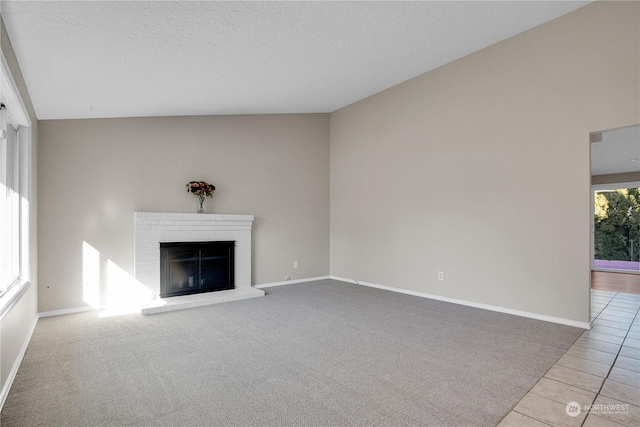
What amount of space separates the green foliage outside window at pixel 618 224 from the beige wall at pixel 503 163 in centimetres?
617

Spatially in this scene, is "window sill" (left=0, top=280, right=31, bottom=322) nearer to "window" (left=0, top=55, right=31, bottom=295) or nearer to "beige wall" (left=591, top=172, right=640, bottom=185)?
"window" (left=0, top=55, right=31, bottom=295)

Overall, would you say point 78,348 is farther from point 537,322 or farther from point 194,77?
point 537,322

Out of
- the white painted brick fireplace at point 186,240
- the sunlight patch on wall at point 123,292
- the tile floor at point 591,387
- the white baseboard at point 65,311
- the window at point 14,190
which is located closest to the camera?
the tile floor at point 591,387

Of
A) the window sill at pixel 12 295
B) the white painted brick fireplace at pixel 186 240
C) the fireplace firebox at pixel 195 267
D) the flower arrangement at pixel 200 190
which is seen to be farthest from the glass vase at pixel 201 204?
the window sill at pixel 12 295

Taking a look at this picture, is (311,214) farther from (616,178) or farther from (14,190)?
(616,178)

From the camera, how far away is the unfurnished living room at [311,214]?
2225mm

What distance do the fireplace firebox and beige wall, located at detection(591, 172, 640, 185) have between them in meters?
9.07

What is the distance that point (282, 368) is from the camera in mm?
2545

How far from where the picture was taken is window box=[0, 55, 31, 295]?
2625 mm

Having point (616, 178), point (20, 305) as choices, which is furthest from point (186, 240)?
point (616, 178)

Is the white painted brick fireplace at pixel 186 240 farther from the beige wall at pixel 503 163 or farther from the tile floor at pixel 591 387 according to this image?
the tile floor at pixel 591 387

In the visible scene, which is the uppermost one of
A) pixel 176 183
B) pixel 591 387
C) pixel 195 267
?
pixel 176 183

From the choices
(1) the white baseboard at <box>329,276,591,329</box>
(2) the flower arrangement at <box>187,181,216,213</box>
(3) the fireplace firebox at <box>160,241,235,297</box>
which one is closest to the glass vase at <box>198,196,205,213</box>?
(2) the flower arrangement at <box>187,181,216,213</box>

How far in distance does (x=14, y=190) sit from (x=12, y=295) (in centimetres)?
111
